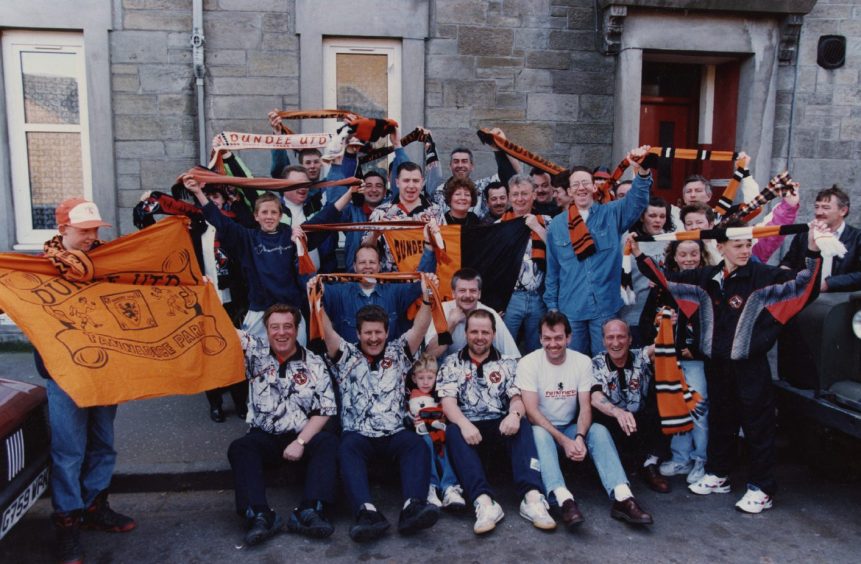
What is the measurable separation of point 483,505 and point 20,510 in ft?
8.24

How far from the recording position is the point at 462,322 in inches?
207

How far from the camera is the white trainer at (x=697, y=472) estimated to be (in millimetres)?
4824

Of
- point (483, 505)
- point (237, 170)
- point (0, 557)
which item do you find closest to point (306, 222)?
point (237, 170)

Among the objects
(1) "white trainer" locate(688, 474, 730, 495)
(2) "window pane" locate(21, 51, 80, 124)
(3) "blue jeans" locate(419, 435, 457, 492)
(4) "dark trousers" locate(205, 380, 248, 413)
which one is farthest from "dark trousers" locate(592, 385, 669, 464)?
(2) "window pane" locate(21, 51, 80, 124)

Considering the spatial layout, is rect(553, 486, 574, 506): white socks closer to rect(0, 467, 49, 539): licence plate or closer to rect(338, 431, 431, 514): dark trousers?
rect(338, 431, 431, 514): dark trousers

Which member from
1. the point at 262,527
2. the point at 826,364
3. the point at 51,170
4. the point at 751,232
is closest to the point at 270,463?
the point at 262,527

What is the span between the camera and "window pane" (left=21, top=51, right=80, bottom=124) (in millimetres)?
7957

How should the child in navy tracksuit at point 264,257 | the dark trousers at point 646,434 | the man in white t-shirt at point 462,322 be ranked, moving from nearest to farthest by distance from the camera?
the dark trousers at point 646,434, the man in white t-shirt at point 462,322, the child in navy tracksuit at point 264,257

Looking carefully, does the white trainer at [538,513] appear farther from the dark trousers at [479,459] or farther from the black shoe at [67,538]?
the black shoe at [67,538]

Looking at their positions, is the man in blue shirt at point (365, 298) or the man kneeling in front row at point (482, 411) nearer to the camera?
the man kneeling in front row at point (482, 411)

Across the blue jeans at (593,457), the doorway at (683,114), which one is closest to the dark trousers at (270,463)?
the blue jeans at (593,457)

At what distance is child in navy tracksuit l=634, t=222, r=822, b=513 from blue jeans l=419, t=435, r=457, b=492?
1667 millimetres

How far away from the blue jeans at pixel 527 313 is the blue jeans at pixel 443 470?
142cm

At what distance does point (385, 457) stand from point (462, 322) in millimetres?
1187
